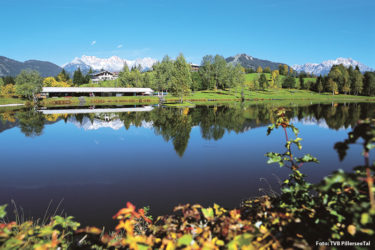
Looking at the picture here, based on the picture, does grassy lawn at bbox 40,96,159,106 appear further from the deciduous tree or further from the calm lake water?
the calm lake water

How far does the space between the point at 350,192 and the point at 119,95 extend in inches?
4232

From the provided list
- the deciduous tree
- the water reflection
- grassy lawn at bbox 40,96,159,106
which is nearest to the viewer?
the water reflection

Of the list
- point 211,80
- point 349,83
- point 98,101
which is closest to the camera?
point 98,101

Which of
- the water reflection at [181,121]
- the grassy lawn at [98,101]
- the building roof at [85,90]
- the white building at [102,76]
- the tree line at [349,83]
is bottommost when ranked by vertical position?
the water reflection at [181,121]

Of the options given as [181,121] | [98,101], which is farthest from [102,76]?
[181,121]

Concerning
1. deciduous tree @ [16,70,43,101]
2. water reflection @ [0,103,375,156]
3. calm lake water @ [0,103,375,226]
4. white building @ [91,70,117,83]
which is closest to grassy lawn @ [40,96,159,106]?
deciduous tree @ [16,70,43,101]

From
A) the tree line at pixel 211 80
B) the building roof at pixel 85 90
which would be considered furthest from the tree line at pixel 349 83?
the building roof at pixel 85 90

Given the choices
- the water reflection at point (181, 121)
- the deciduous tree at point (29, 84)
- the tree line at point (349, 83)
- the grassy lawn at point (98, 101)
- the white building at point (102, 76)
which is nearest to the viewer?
the water reflection at point (181, 121)

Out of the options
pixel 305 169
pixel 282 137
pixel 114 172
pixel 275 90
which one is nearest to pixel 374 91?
pixel 275 90

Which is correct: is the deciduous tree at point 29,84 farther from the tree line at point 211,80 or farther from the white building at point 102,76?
the white building at point 102,76

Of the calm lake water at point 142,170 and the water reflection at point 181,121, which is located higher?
the water reflection at point 181,121

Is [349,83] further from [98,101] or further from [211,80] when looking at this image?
[98,101]

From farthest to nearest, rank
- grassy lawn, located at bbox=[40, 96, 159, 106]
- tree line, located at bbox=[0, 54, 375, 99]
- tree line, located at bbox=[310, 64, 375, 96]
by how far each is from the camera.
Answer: tree line, located at bbox=[310, 64, 375, 96] → tree line, located at bbox=[0, 54, 375, 99] → grassy lawn, located at bbox=[40, 96, 159, 106]

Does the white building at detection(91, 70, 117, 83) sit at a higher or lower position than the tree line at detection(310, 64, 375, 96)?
higher
